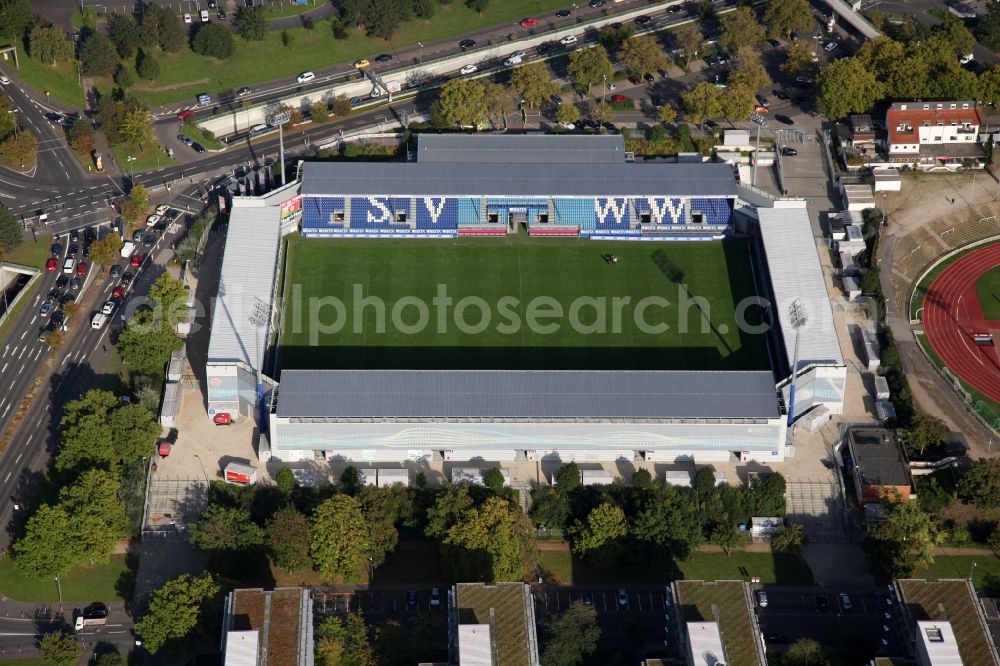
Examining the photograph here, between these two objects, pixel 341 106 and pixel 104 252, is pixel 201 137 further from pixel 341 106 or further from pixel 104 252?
pixel 104 252

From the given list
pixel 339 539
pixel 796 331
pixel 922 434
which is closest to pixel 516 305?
pixel 796 331

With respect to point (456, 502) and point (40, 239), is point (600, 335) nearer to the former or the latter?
point (456, 502)

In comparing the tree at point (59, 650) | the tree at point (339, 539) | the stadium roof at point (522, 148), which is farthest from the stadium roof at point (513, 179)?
the tree at point (59, 650)

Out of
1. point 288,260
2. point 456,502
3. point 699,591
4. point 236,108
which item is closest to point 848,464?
point 699,591

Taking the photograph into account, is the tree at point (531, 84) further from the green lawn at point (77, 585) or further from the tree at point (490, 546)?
the green lawn at point (77, 585)

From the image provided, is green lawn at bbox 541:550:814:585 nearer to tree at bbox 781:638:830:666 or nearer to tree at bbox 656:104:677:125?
tree at bbox 781:638:830:666

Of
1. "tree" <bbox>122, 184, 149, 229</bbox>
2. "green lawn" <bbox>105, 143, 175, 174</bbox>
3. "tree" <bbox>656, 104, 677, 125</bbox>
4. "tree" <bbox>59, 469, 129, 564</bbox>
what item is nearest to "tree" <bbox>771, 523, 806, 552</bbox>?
"tree" <bbox>59, 469, 129, 564</bbox>

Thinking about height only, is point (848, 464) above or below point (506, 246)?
below
